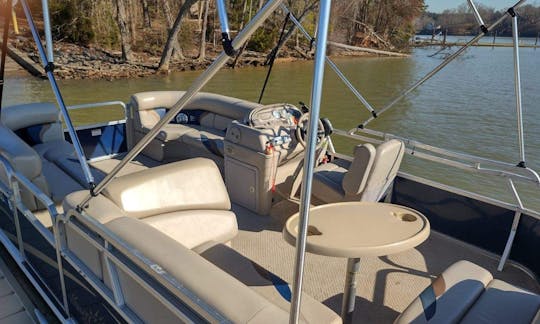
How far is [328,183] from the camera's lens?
10.5ft

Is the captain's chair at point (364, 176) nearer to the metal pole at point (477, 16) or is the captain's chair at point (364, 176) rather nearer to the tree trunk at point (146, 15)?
the metal pole at point (477, 16)

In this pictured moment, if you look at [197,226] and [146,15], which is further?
[146,15]

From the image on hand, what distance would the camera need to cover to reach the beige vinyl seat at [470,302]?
1633 millimetres

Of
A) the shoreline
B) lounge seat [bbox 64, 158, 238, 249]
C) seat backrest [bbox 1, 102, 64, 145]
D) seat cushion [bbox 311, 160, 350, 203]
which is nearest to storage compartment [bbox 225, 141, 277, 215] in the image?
seat cushion [bbox 311, 160, 350, 203]

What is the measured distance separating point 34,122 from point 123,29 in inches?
578

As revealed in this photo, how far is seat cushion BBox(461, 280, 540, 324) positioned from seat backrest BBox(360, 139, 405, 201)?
1.10m

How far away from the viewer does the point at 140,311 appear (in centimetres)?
158

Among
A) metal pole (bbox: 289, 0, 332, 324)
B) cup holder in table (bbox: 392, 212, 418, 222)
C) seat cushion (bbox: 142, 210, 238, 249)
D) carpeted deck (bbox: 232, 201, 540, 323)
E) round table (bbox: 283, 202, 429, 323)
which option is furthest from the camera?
carpeted deck (bbox: 232, 201, 540, 323)

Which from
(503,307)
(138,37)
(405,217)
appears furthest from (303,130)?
(138,37)

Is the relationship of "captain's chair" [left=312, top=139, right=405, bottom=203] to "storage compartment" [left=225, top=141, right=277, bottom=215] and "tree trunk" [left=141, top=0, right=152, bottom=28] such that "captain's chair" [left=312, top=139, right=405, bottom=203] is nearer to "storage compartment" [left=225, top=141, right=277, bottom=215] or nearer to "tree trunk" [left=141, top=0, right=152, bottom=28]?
"storage compartment" [left=225, top=141, right=277, bottom=215]

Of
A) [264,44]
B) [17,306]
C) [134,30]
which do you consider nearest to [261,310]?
[17,306]

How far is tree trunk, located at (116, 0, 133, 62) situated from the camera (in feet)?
56.7

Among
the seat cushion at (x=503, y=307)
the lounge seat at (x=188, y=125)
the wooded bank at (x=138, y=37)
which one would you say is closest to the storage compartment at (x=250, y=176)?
the lounge seat at (x=188, y=125)

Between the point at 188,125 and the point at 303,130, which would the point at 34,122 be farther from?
the point at 303,130
